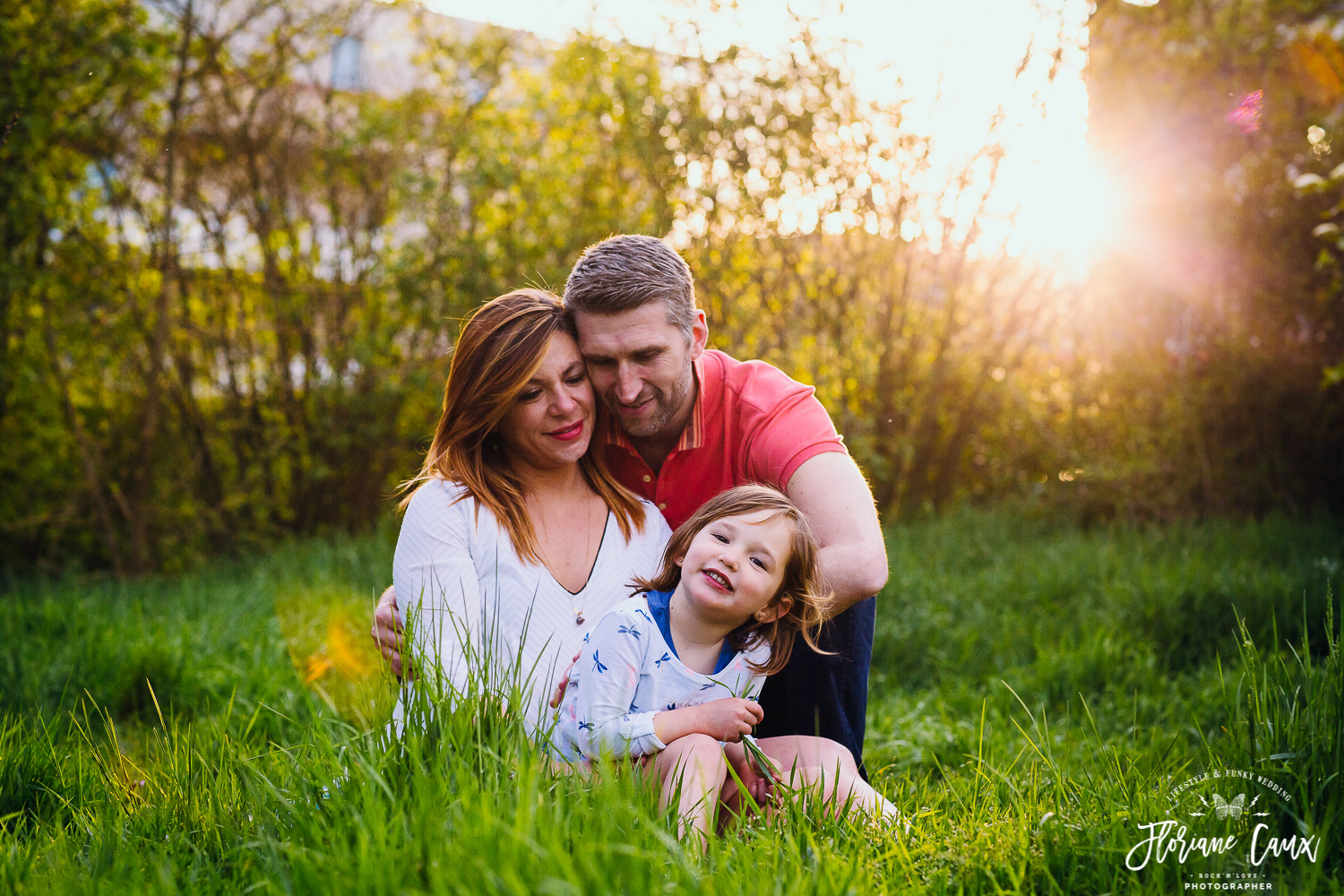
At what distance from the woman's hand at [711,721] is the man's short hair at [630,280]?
1224mm

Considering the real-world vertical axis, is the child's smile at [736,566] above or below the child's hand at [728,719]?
above

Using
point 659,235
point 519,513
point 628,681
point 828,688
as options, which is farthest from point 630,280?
point 659,235

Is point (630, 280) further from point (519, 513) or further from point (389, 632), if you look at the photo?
point (389, 632)

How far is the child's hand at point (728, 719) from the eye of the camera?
2395mm

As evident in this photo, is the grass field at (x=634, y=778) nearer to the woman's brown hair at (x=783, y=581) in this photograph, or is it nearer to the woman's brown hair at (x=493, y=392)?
the woman's brown hair at (x=783, y=581)

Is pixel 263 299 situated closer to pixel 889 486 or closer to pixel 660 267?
pixel 889 486

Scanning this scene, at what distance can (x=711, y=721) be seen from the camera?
7.89 ft

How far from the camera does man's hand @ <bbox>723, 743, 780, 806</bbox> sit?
2490mm

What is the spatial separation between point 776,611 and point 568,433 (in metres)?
0.80

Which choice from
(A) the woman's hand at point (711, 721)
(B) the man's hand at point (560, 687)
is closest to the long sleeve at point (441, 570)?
(B) the man's hand at point (560, 687)

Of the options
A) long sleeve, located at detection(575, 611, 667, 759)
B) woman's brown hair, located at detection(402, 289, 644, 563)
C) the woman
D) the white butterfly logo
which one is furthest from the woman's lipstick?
the white butterfly logo

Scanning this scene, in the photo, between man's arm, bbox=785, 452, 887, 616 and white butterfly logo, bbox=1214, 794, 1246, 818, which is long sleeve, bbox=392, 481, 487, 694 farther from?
white butterfly logo, bbox=1214, 794, 1246, 818

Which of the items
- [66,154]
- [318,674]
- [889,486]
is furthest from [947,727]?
[66,154]

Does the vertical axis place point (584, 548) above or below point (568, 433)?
below
